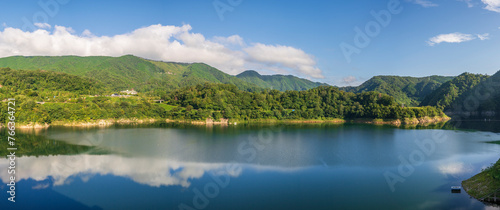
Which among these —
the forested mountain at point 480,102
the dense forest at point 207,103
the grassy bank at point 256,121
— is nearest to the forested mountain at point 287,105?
the dense forest at point 207,103

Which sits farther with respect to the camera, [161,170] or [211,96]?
[211,96]

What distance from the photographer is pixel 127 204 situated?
523 inches

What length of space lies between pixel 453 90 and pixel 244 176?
11435 cm

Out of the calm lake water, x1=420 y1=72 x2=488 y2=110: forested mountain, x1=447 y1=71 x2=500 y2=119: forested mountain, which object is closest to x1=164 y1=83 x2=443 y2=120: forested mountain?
x1=447 y1=71 x2=500 y2=119: forested mountain

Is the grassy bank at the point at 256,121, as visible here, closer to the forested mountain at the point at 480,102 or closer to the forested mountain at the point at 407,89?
the forested mountain at the point at 480,102

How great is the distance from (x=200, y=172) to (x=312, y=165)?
8.54m

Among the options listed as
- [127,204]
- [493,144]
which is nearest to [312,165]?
[127,204]

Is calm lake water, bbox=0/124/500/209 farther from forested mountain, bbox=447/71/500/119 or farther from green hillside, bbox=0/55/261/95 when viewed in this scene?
green hillside, bbox=0/55/261/95

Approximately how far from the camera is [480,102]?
8606 cm

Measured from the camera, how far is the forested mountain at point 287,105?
211ft

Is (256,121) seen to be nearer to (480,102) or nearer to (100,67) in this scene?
(480,102)

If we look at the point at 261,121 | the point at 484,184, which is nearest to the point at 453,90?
the point at 261,121

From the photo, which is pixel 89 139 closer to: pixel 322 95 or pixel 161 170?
pixel 161 170

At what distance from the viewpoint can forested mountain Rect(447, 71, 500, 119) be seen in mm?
78875
